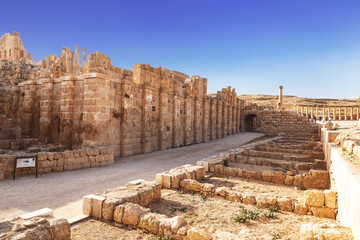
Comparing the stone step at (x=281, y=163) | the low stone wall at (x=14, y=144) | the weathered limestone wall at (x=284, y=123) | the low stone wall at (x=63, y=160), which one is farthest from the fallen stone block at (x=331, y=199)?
the weathered limestone wall at (x=284, y=123)

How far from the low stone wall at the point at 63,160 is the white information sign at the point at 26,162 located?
320 mm

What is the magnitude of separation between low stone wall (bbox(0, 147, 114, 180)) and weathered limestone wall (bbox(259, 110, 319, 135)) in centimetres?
2386

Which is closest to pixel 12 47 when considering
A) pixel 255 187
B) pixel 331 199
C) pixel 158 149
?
pixel 158 149

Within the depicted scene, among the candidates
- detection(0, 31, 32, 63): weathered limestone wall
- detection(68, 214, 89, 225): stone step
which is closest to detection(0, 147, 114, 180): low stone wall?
detection(68, 214, 89, 225): stone step

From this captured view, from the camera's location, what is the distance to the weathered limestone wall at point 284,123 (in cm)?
2697

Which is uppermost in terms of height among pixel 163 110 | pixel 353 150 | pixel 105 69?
pixel 105 69

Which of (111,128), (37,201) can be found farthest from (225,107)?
(37,201)

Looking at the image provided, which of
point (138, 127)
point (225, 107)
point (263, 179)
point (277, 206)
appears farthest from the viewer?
point (225, 107)

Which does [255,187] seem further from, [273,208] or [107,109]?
[107,109]

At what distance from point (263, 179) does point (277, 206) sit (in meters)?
2.95

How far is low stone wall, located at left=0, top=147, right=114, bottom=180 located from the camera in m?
7.62

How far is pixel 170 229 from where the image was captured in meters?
3.93

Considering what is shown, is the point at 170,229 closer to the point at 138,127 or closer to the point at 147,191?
the point at 147,191

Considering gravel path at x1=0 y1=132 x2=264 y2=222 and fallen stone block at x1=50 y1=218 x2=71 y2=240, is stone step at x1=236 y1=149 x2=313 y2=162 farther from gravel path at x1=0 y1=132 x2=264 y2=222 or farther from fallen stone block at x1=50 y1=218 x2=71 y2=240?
fallen stone block at x1=50 y1=218 x2=71 y2=240
